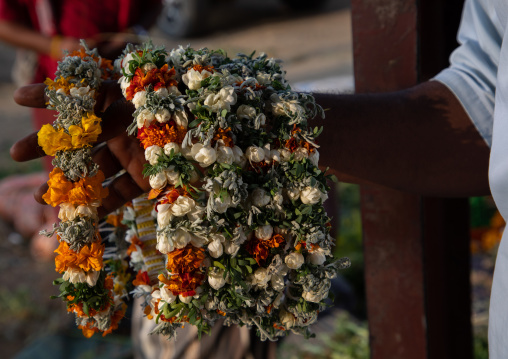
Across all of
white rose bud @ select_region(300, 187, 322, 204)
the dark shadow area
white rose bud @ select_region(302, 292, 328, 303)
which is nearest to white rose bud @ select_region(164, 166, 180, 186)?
white rose bud @ select_region(300, 187, 322, 204)

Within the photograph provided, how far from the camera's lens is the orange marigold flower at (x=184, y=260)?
895mm

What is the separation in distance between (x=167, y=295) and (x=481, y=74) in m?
0.74

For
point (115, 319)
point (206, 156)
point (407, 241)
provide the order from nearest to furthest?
point (206, 156)
point (115, 319)
point (407, 241)

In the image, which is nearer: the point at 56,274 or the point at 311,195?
the point at 311,195

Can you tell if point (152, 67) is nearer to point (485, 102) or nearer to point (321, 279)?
point (321, 279)

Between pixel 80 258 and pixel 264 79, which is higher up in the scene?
pixel 264 79

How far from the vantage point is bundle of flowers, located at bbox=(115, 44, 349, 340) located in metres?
0.89

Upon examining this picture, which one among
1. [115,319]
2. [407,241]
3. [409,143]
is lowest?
[407,241]

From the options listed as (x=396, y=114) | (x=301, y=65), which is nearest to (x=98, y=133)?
(x=396, y=114)

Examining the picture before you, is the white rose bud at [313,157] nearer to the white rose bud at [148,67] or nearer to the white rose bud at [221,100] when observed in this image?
the white rose bud at [221,100]

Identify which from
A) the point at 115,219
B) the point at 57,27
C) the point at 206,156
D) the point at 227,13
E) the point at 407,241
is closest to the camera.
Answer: the point at 206,156

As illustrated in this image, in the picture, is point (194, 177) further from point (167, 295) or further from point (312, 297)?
point (312, 297)

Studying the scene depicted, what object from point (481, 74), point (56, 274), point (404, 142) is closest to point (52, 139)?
point (404, 142)

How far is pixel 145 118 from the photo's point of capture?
89 centimetres
